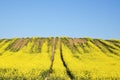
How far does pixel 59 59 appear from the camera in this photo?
59.8 m

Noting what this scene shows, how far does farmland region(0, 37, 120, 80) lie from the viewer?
43500 millimetres

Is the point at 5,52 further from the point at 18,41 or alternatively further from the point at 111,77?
the point at 111,77

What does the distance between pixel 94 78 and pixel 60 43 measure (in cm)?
4134

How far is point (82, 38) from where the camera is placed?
291ft

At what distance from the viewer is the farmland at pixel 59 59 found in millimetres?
43500

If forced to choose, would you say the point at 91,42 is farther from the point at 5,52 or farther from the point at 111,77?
the point at 111,77

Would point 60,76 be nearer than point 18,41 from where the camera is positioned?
Yes

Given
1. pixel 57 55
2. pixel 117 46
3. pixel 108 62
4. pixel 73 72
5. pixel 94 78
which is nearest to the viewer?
pixel 94 78

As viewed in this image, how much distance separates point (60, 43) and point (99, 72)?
37438 mm

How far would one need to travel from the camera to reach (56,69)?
4753cm

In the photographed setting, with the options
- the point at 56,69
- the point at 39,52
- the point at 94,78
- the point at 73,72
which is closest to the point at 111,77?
the point at 94,78

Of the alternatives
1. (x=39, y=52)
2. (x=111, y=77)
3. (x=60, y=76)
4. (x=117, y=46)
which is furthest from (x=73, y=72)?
(x=117, y=46)

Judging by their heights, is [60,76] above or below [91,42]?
below

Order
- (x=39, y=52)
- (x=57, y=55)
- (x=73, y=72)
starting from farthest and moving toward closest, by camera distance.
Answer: (x=39, y=52) → (x=57, y=55) → (x=73, y=72)
